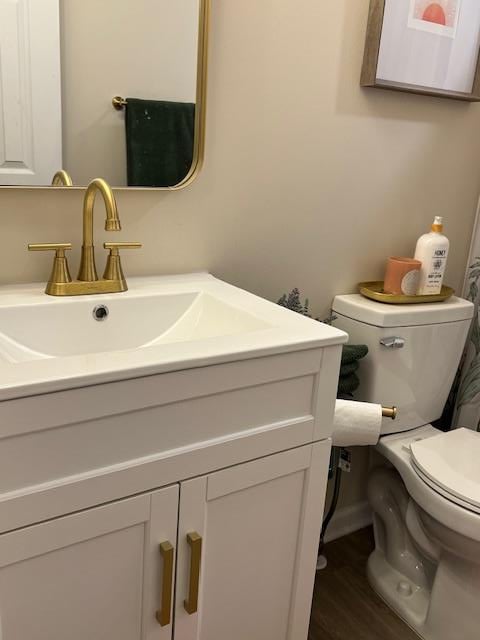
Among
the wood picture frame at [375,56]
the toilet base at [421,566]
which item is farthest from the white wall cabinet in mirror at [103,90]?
the toilet base at [421,566]

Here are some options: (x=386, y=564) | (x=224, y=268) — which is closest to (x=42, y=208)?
(x=224, y=268)

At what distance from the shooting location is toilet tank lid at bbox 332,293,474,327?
1.50 metres

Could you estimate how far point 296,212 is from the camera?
1.49 meters

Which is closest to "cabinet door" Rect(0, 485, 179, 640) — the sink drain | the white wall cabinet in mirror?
the sink drain

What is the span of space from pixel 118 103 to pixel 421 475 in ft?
3.70

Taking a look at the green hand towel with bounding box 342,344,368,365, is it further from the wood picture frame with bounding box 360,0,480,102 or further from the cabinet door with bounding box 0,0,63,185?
the cabinet door with bounding box 0,0,63,185

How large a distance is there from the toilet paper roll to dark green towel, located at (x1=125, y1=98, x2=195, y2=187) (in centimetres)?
62

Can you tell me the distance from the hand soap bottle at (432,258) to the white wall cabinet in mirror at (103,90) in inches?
27.2

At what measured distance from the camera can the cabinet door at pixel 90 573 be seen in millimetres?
817

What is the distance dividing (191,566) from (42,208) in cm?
74

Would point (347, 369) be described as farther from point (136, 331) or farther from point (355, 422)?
point (136, 331)

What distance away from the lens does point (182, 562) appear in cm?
97

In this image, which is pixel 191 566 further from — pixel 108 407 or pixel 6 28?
pixel 6 28

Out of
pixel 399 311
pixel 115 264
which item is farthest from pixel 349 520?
pixel 115 264
